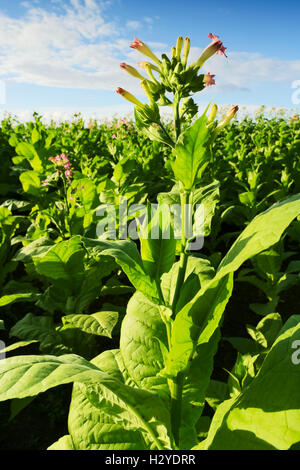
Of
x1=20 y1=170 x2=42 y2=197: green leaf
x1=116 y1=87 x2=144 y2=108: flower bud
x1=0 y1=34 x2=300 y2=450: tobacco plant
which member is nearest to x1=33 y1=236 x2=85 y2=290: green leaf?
x1=0 y1=34 x2=300 y2=450: tobacco plant

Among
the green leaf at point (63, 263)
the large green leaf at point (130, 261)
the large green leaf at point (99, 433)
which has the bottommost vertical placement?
the large green leaf at point (99, 433)

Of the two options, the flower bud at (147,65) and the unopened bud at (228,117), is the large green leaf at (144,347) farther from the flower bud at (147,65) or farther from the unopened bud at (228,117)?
the flower bud at (147,65)

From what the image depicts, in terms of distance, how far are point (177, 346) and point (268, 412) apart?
277 millimetres

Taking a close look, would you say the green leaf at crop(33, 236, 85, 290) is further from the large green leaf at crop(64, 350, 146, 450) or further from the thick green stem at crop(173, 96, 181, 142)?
the thick green stem at crop(173, 96, 181, 142)

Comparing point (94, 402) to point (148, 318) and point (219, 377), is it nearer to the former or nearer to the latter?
point (148, 318)

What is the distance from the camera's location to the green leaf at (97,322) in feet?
6.94

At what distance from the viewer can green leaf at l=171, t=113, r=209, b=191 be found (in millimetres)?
917

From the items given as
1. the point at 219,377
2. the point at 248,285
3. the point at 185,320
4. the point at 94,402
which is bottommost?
the point at 219,377

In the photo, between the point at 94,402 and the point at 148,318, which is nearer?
the point at 94,402

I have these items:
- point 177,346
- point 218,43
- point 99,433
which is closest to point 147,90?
point 218,43

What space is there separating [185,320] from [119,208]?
2.25 metres

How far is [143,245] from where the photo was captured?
44.9 inches

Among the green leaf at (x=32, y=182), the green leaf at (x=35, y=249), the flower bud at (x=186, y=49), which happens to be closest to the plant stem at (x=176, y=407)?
the flower bud at (x=186, y=49)

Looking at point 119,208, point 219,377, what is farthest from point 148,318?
point 119,208
